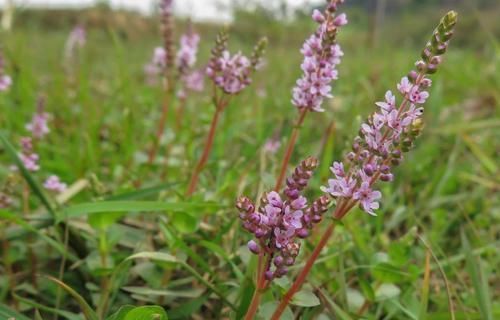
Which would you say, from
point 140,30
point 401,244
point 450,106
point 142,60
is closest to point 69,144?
point 401,244

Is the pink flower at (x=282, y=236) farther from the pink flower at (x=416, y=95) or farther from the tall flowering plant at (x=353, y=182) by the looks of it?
the pink flower at (x=416, y=95)

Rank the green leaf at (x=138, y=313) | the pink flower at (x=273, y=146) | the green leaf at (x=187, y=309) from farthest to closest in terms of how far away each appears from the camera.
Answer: the pink flower at (x=273, y=146) < the green leaf at (x=187, y=309) < the green leaf at (x=138, y=313)

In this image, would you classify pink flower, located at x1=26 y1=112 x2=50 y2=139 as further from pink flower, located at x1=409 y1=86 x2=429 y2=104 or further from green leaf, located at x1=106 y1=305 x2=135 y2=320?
pink flower, located at x1=409 y1=86 x2=429 y2=104

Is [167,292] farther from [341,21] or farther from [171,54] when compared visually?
[171,54]

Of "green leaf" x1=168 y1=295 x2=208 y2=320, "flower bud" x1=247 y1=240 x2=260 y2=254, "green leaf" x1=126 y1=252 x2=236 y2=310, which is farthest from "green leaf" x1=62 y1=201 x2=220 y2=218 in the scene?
"flower bud" x1=247 y1=240 x2=260 y2=254

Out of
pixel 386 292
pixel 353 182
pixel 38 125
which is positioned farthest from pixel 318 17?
pixel 38 125

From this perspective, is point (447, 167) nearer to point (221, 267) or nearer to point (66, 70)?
point (221, 267)

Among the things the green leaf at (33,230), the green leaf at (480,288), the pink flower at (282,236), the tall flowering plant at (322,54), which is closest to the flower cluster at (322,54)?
the tall flowering plant at (322,54)
